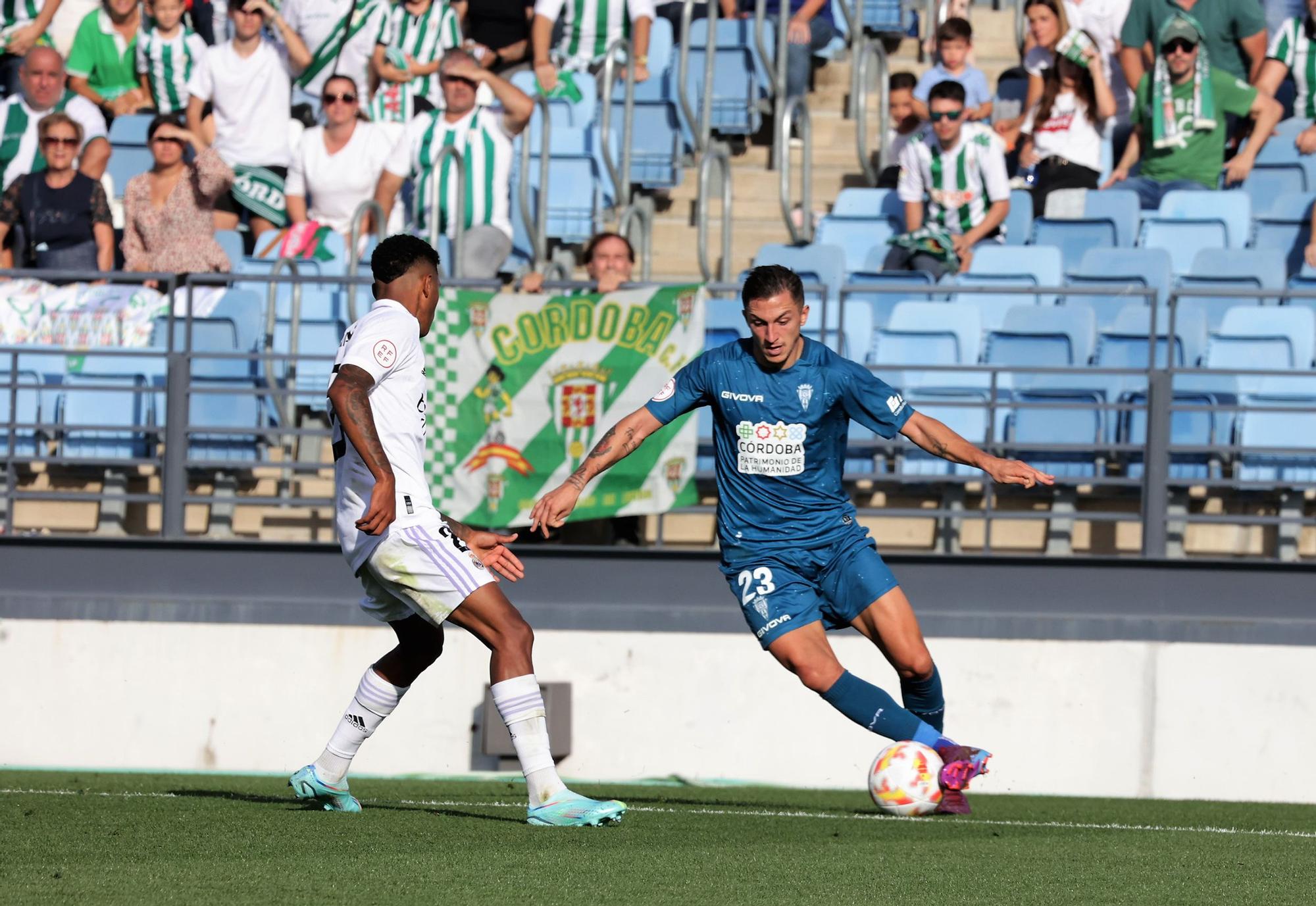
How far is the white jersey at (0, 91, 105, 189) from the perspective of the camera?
1375 centimetres

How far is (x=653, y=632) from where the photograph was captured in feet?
33.3

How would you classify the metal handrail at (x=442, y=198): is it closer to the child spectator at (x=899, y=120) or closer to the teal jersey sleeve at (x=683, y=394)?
the child spectator at (x=899, y=120)

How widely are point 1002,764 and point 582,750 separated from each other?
2.28 m

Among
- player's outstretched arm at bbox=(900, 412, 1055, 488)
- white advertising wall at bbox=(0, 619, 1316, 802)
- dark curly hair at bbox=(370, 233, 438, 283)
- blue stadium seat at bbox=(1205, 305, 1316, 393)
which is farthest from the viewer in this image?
blue stadium seat at bbox=(1205, 305, 1316, 393)

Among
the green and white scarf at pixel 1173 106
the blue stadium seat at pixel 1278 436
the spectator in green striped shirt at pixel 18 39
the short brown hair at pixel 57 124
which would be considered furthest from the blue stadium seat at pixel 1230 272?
the spectator in green striped shirt at pixel 18 39

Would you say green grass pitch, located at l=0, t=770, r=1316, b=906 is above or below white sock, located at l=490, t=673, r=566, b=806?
below

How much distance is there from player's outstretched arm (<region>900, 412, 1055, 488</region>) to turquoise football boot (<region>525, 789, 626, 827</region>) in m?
1.79

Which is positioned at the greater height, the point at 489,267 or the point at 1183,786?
the point at 489,267

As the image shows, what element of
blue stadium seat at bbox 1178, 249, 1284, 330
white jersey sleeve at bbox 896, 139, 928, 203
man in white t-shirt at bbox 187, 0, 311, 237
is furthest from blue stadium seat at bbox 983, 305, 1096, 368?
man in white t-shirt at bbox 187, 0, 311, 237

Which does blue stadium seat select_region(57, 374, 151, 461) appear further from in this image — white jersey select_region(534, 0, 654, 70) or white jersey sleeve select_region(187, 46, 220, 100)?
white jersey select_region(534, 0, 654, 70)

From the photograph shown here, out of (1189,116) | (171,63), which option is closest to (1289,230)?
(1189,116)

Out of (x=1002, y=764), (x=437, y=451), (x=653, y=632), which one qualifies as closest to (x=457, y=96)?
(x=437, y=451)

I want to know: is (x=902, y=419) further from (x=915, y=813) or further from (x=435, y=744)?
(x=435, y=744)

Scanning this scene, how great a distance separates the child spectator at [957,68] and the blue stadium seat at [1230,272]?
2.54 m
